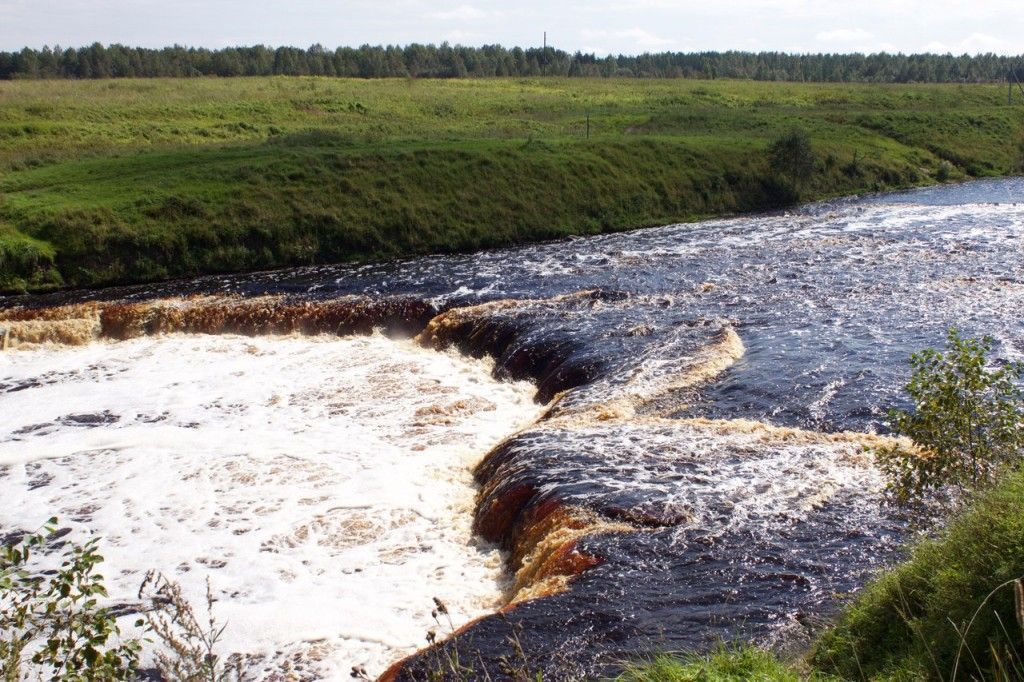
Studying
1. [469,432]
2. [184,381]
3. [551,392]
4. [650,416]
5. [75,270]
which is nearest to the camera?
[650,416]

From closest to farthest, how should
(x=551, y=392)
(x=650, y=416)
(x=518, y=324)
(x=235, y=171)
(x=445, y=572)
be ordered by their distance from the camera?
1. (x=445, y=572)
2. (x=650, y=416)
3. (x=551, y=392)
4. (x=518, y=324)
5. (x=235, y=171)

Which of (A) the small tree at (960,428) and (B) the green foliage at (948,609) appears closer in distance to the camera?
(B) the green foliage at (948,609)

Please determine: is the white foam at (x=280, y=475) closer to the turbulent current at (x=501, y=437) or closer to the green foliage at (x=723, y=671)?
the turbulent current at (x=501, y=437)

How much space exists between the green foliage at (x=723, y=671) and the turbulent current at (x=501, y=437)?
6.53 ft

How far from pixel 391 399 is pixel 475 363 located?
136 inches

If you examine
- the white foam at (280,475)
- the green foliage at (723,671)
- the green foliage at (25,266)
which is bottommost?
the white foam at (280,475)

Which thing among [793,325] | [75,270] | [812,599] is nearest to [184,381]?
[75,270]

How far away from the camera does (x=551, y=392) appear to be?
21.6m

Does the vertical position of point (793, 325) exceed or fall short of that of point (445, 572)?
it exceeds it

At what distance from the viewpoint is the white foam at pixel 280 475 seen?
13.4 m

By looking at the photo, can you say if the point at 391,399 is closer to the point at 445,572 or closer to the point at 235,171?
the point at 445,572

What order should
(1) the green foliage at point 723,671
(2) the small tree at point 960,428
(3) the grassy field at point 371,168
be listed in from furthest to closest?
1. (3) the grassy field at point 371,168
2. (2) the small tree at point 960,428
3. (1) the green foliage at point 723,671

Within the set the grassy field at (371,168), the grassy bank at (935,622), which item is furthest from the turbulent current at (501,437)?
the grassy field at (371,168)

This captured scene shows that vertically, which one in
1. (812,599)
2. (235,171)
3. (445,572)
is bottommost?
(445,572)
